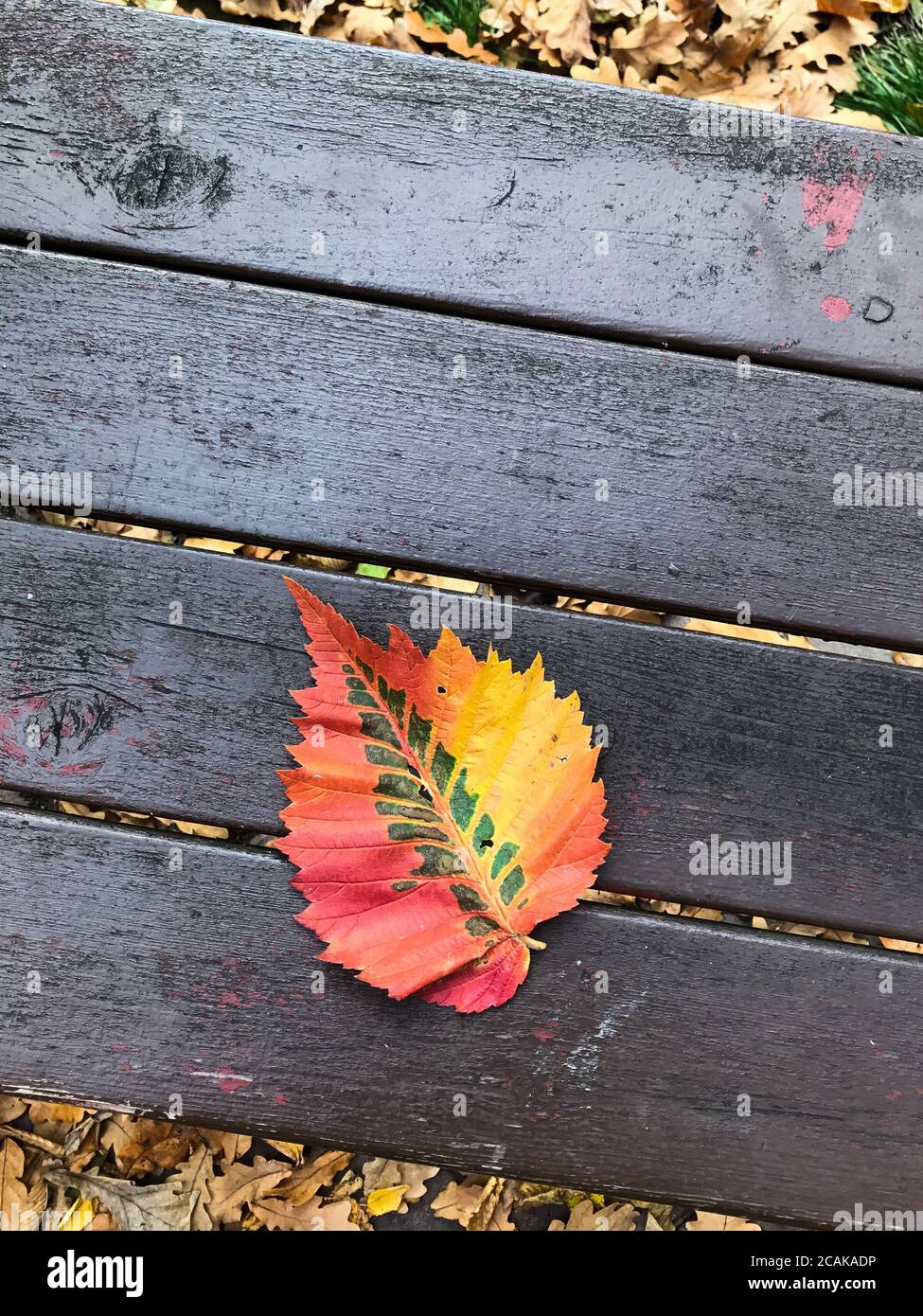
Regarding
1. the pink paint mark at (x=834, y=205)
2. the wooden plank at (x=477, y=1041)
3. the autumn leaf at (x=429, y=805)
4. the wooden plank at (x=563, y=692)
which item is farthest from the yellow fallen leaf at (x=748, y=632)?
the pink paint mark at (x=834, y=205)

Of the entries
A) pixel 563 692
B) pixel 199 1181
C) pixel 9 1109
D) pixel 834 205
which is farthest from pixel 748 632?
pixel 9 1109

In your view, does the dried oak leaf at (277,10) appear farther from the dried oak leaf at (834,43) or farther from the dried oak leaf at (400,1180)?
the dried oak leaf at (400,1180)

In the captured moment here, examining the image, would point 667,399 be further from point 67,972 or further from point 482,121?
point 67,972

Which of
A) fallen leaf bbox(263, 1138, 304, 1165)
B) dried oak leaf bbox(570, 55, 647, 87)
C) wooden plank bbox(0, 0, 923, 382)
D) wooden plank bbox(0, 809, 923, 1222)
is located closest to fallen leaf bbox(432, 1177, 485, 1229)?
fallen leaf bbox(263, 1138, 304, 1165)

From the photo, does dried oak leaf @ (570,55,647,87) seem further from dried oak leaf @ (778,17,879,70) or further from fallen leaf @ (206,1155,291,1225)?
fallen leaf @ (206,1155,291,1225)

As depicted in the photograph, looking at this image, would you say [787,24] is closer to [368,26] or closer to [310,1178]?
[368,26]
